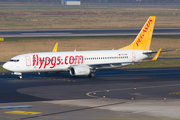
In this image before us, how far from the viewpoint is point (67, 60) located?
182 feet

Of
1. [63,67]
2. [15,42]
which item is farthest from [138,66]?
[15,42]

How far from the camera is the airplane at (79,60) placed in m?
53.2

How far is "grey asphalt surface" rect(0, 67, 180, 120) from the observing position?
2989 centimetres

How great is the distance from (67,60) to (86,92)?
47.3 feet

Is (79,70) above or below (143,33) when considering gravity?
below

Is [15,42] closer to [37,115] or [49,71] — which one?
[49,71]

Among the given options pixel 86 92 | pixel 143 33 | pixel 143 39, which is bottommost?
pixel 86 92

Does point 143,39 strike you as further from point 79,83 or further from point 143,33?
point 79,83

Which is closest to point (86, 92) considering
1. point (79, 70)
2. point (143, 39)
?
point (79, 70)

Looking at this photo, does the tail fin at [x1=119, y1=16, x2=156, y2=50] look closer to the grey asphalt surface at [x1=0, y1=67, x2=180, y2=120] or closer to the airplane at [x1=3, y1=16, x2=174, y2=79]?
the airplane at [x1=3, y1=16, x2=174, y2=79]

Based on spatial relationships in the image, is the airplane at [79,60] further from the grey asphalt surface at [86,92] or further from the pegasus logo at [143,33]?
the grey asphalt surface at [86,92]

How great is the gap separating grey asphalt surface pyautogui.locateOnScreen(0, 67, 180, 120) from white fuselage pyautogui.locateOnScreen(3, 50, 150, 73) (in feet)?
6.33

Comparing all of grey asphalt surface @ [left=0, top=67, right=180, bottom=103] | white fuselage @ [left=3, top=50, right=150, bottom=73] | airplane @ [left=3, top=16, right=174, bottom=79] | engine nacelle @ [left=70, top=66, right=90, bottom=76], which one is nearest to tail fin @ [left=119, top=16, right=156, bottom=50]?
airplane @ [left=3, top=16, right=174, bottom=79]

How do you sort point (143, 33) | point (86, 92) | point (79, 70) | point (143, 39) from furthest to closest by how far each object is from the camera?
1. point (143, 33)
2. point (143, 39)
3. point (79, 70)
4. point (86, 92)
